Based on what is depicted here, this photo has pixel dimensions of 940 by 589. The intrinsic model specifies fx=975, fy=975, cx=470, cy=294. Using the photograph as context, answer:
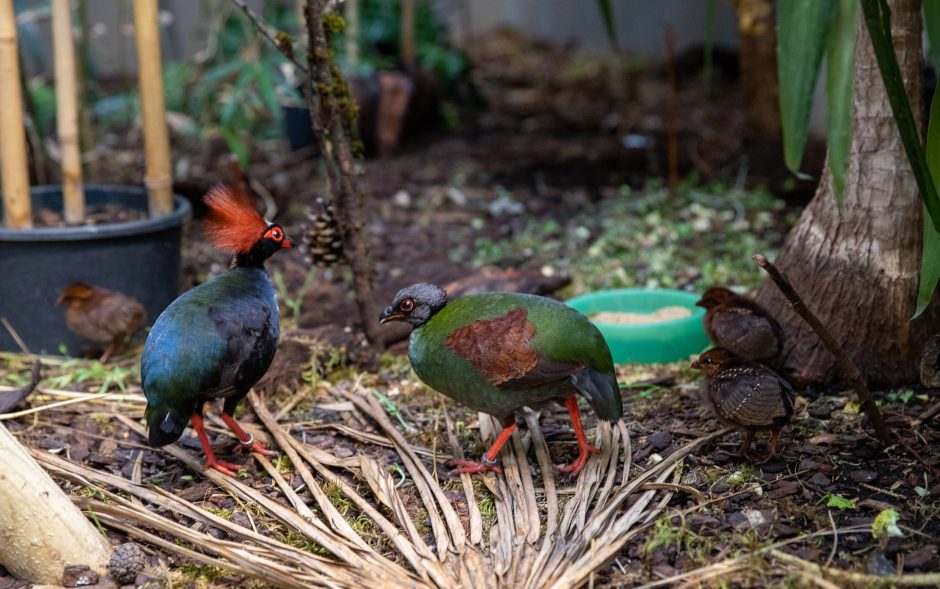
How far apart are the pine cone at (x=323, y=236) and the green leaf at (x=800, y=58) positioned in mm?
1829

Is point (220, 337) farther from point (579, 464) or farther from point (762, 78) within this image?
point (762, 78)

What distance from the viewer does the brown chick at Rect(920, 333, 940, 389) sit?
115 inches

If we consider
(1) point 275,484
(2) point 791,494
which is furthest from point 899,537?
(1) point 275,484

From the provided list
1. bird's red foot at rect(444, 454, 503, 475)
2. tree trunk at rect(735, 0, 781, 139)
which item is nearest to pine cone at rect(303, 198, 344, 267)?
bird's red foot at rect(444, 454, 503, 475)

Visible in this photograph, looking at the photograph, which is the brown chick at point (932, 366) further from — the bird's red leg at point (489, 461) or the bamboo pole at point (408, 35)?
the bamboo pole at point (408, 35)

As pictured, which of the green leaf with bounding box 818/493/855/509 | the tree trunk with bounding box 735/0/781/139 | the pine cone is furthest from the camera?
the tree trunk with bounding box 735/0/781/139

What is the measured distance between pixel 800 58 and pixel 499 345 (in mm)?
1211

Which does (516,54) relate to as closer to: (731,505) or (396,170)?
(396,170)

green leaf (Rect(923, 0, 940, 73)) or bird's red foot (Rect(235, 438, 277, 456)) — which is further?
bird's red foot (Rect(235, 438, 277, 456))

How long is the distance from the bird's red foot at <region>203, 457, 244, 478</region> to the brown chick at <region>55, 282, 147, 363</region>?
112 centimetres

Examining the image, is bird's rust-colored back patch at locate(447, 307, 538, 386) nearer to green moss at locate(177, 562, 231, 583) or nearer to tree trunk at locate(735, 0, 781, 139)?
green moss at locate(177, 562, 231, 583)

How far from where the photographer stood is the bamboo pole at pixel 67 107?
4.29 m

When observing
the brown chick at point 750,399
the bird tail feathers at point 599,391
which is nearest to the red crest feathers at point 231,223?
the bird tail feathers at point 599,391

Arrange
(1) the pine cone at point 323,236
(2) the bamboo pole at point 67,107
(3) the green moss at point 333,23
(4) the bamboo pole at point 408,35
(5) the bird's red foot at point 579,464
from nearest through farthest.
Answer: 1. (5) the bird's red foot at point 579,464
2. (3) the green moss at point 333,23
3. (1) the pine cone at point 323,236
4. (2) the bamboo pole at point 67,107
5. (4) the bamboo pole at point 408,35
